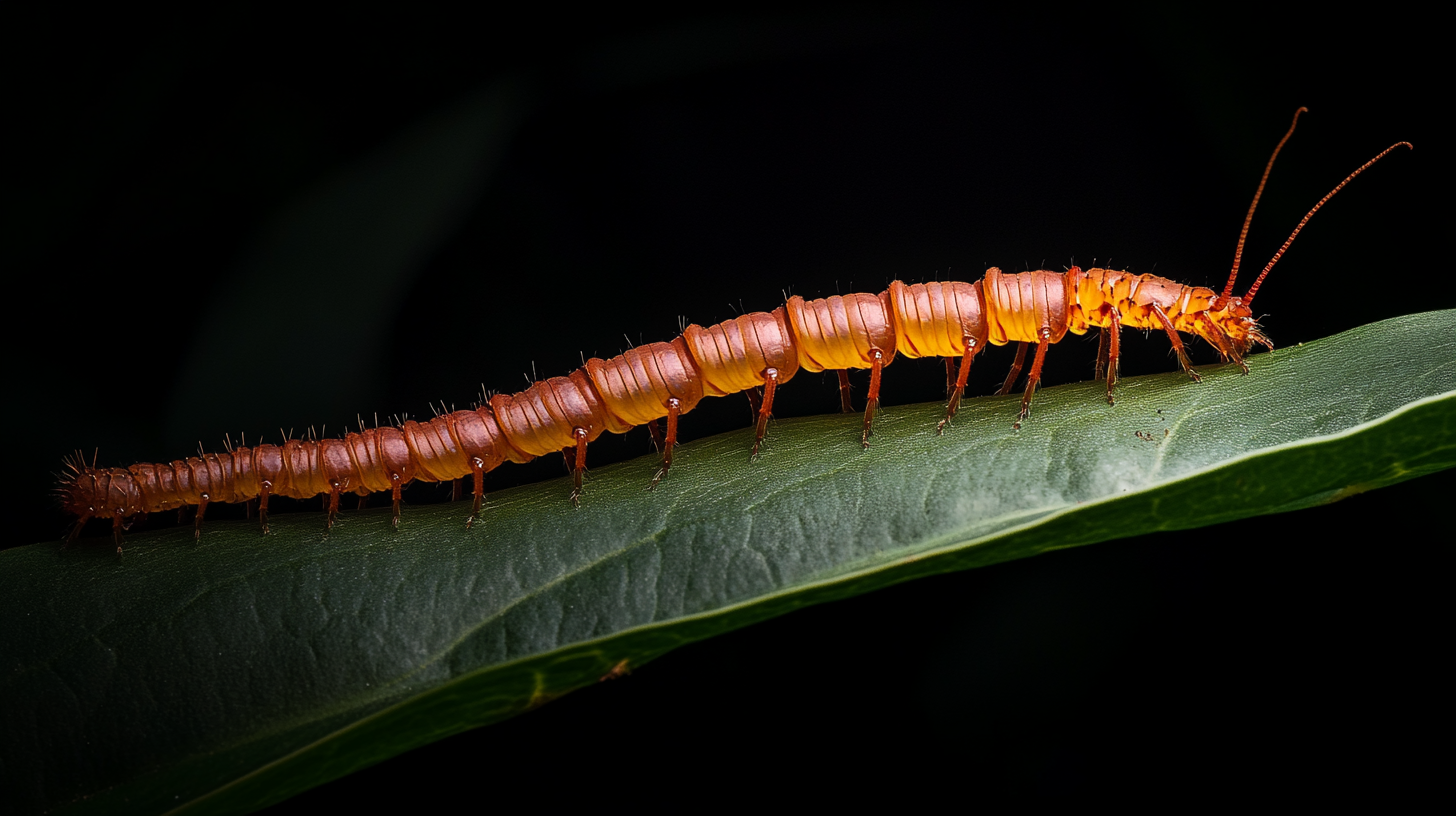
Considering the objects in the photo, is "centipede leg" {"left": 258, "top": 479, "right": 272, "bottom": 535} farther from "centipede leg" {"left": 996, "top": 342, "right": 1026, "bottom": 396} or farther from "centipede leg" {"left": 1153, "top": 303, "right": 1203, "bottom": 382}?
"centipede leg" {"left": 1153, "top": 303, "right": 1203, "bottom": 382}

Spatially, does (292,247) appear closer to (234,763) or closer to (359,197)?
(359,197)

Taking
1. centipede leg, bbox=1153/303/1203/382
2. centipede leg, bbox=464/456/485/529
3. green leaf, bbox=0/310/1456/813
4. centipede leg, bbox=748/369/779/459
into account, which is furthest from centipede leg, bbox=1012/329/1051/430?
centipede leg, bbox=464/456/485/529

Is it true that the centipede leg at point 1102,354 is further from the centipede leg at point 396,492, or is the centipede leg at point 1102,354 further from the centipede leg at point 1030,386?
the centipede leg at point 396,492

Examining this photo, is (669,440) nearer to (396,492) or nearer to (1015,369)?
(396,492)

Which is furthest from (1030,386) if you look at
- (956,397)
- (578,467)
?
(578,467)

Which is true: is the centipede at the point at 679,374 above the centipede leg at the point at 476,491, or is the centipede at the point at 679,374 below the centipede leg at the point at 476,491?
above

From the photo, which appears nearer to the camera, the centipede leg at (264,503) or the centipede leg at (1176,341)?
the centipede leg at (1176,341)

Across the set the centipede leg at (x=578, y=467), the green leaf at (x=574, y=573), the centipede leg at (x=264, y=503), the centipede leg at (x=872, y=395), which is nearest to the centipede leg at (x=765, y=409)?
the green leaf at (x=574, y=573)
